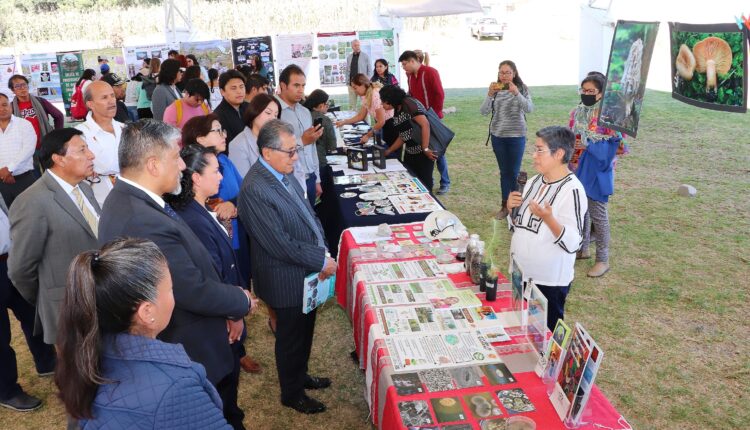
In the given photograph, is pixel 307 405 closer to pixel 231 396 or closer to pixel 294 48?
pixel 231 396

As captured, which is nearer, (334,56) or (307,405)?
(307,405)

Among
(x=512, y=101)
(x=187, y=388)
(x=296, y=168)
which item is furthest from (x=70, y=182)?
(x=512, y=101)

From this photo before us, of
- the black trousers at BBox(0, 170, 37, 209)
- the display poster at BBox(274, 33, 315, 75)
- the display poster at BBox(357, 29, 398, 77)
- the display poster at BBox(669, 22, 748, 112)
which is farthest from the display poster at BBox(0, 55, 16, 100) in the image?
the display poster at BBox(669, 22, 748, 112)

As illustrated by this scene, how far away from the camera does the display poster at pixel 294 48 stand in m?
12.7

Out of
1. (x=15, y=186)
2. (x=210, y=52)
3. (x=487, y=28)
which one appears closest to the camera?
(x=15, y=186)

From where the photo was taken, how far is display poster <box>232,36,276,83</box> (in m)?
12.4

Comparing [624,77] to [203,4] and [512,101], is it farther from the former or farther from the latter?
[203,4]

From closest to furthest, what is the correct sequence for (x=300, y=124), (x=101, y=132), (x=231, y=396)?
(x=231, y=396)
(x=101, y=132)
(x=300, y=124)

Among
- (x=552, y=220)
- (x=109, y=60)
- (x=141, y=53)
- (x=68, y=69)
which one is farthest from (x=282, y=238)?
(x=68, y=69)

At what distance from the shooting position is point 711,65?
2900 mm

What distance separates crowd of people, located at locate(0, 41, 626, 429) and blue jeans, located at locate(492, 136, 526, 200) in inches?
33.1

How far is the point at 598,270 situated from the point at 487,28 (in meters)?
19.5

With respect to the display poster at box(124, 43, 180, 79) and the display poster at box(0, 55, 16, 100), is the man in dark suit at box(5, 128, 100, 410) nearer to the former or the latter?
the display poster at box(124, 43, 180, 79)

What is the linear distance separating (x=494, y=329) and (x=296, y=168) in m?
1.94
